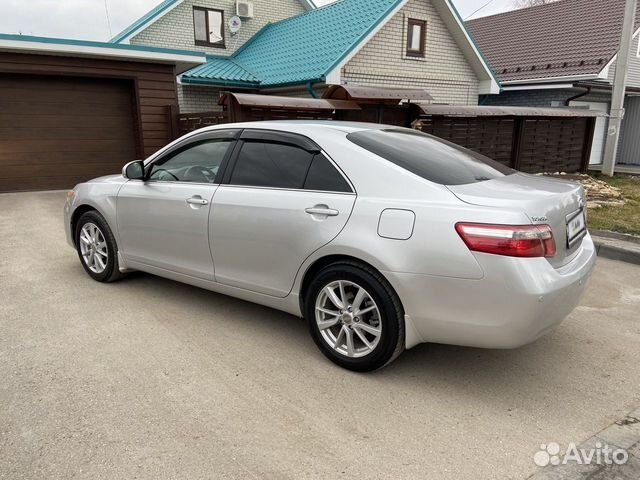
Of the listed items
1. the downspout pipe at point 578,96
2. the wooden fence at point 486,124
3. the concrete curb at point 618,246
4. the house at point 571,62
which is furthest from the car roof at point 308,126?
the downspout pipe at point 578,96

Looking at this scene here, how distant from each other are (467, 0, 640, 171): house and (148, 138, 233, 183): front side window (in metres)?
16.0

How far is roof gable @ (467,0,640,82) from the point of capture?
17.4m

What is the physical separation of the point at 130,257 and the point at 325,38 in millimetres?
12617

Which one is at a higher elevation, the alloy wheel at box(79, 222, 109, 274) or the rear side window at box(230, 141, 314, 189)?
the rear side window at box(230, 141, 314, 189)

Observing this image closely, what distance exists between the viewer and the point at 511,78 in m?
19.0

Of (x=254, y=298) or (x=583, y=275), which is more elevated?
(x=583, y=275)

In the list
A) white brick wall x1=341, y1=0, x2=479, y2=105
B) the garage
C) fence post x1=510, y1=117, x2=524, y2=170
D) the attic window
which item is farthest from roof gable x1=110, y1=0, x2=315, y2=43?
fence post x1=510, y1=117, x2=524, y2=170

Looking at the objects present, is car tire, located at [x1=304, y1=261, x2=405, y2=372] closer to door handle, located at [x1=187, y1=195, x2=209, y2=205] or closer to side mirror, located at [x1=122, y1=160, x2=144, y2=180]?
door handle, located at [x1=187, y1=195, x2=209, y2=205]

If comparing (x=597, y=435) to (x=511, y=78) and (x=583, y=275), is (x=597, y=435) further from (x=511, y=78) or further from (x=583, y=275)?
(x=511, y=78)

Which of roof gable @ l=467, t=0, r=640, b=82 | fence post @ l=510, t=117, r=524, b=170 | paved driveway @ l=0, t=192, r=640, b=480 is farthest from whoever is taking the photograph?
roof gable @ l=467, t=0, r=640, b=82

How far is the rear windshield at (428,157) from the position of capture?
10.9 feet

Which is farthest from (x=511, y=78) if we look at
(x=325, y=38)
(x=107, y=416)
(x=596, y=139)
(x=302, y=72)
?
(x=107, y=416)

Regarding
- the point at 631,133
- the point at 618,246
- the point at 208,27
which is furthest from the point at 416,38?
the point at 618,246

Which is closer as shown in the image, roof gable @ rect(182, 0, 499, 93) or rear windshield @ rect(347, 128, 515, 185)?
rear windshield @ rect(347, 128, 515, 185)
